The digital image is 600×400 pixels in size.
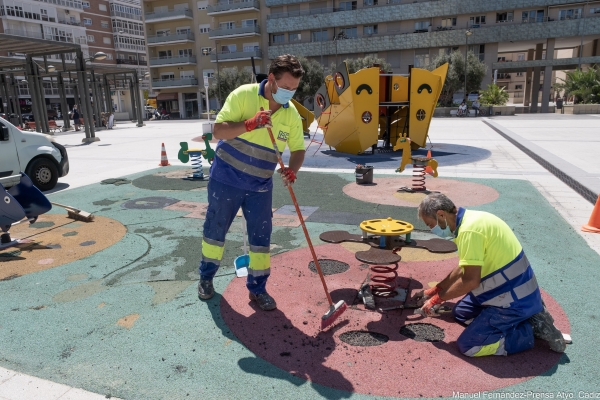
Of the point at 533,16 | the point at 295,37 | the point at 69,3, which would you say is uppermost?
the point at 69,3

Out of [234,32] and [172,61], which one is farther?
[172,61]

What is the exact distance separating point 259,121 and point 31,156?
8.43 metres

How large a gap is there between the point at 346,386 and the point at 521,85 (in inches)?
3728

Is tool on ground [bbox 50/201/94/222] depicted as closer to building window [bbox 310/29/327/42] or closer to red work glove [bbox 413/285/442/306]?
red work glove [bbox 413/285/442/306]

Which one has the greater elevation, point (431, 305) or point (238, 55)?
point (238, 55)

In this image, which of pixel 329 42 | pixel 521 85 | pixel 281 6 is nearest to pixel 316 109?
pixel 329 42

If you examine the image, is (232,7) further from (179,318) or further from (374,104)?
A: (179,318)

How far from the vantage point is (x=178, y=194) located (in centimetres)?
926

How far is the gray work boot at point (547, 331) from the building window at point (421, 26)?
53.4m

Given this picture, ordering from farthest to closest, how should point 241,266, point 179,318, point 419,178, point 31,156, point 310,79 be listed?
point 310,79 < point 31,156 < point 419,178 < point 241,266 < point 179,318

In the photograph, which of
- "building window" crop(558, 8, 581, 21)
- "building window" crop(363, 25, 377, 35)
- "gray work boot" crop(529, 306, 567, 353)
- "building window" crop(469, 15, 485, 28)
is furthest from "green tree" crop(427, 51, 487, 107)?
"gray work boot" crop(529, 306, 567, 353)

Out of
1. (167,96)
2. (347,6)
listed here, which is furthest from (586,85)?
(167,96)

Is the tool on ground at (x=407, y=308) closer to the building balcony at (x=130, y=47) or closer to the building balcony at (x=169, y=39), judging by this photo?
the building balcony at (x=169, y=39)

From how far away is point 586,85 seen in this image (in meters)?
36.8
